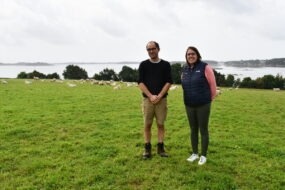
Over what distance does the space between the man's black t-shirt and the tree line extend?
4591 centimetres

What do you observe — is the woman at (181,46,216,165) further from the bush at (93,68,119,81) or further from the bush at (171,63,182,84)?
the bush at (93,68,119,81)

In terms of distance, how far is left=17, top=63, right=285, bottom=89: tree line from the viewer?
53.2m

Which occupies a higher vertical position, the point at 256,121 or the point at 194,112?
the point at 194,112

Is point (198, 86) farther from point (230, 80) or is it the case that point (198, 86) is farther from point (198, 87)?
point (230, 80)

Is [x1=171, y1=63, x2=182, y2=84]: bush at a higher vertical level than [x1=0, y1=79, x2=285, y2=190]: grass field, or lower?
higher

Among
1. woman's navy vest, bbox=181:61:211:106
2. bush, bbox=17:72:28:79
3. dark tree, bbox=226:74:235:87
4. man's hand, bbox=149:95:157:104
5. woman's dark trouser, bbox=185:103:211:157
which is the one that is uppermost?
bush, bbox=17:72:28:79

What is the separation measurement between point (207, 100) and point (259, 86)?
5530cm

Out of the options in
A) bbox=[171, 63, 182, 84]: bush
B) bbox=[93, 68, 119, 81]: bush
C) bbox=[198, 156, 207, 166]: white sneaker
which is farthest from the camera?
bbox=[93, 68, 119, 81]: bush

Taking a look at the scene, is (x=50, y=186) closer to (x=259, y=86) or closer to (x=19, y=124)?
(x=19, y=124)

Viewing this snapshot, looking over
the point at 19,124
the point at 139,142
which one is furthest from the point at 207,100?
the point at 19,124

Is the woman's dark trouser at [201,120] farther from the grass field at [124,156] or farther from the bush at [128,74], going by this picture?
the bush at [128,74]

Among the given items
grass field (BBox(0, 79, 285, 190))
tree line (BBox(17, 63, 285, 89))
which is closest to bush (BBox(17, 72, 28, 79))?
tree line (BBox(17, 63, 285, 89))

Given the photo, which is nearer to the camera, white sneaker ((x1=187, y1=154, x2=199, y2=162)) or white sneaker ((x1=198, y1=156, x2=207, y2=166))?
white sneaker ((x1=198, y1=156, x2=207, y2=166))

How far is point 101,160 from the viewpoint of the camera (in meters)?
5.34
